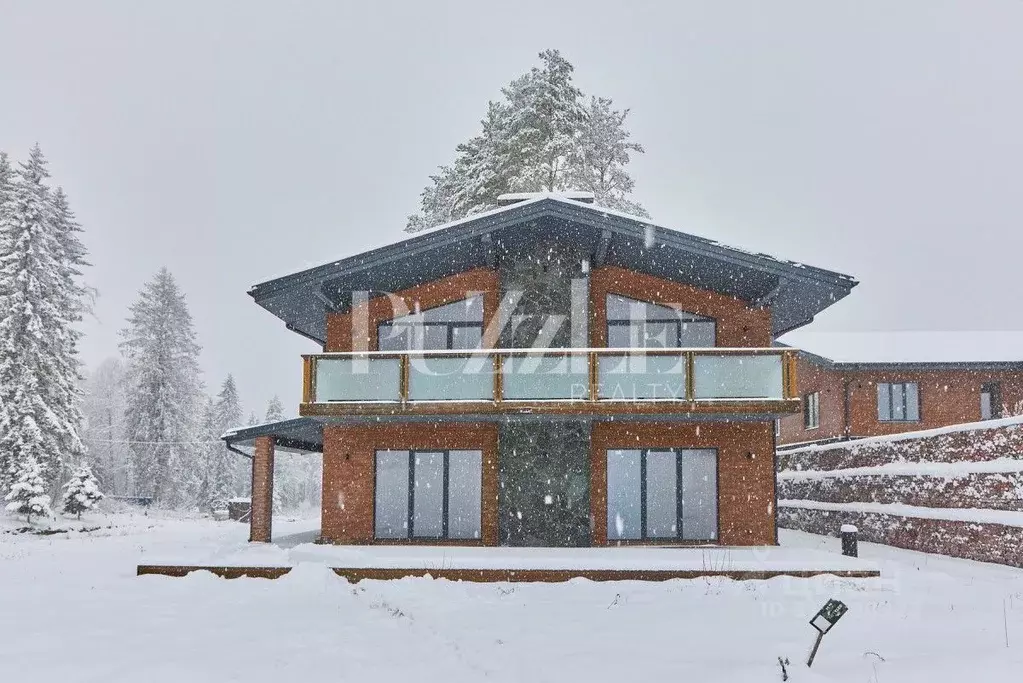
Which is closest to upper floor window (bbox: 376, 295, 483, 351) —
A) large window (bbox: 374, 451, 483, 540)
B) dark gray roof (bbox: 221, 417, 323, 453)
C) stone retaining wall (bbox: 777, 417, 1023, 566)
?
large window (bbox: 374, 451, 483, 540)

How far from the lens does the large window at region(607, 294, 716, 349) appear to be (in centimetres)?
1844

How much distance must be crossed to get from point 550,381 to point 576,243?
10.8ft

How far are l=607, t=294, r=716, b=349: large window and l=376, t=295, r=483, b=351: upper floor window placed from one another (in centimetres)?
296

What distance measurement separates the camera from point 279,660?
868cm

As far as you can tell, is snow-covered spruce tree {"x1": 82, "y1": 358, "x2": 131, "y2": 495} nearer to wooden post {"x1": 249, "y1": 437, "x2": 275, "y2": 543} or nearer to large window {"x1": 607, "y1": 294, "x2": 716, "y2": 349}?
wooden post {"x1": 249, "y1": 437, "x2": 275, "y2": 543}

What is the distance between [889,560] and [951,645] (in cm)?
725

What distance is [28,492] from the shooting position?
29.1 meters

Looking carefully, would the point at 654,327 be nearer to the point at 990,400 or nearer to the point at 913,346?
the point at 913,346

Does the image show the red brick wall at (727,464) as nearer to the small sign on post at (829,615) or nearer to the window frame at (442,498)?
the window frame at (442,498)

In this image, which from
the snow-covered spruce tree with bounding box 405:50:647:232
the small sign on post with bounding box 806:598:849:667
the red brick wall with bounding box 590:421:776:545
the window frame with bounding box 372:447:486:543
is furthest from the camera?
the snow-covered spruce tree with bounding box 405:50:647:232

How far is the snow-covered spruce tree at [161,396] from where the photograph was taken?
45.8 metres

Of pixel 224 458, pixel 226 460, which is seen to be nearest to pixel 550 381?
pixel 224 458

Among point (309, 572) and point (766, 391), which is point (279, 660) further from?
point (766, 391)

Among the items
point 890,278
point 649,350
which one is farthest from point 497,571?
point 890,278
